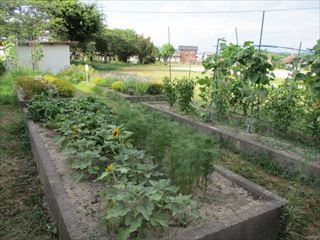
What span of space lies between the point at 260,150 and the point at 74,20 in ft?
77.1

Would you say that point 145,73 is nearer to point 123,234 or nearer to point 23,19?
point 23,19

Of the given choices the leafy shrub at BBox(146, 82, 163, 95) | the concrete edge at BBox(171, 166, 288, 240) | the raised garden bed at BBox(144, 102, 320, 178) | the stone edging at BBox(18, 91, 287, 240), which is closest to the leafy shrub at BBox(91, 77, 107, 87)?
the leafy shrub at BBox(146, 82, 163, 95)

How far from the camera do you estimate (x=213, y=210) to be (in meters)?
2.58

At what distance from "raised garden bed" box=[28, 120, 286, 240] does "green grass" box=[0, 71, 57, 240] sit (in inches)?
7.9

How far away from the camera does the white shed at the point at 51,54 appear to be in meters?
18.0

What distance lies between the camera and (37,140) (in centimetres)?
422

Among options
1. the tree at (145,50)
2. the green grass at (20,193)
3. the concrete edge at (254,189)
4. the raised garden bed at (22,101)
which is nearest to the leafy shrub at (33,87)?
the raised garden bed at (22,101)

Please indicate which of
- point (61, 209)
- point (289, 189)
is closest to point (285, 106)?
point (289, 189)

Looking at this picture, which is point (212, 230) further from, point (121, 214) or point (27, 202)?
point (27, 202)

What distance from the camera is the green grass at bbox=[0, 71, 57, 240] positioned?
2725 millimetres

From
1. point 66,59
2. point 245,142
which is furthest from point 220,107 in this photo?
point 66,59

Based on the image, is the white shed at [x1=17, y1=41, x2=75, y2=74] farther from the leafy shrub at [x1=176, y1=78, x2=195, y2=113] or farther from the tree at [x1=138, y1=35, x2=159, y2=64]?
the tree at [x1=138, y1=35, x2=159, y2=64]

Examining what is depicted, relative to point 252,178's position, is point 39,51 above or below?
above

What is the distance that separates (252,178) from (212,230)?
6.24 feet
